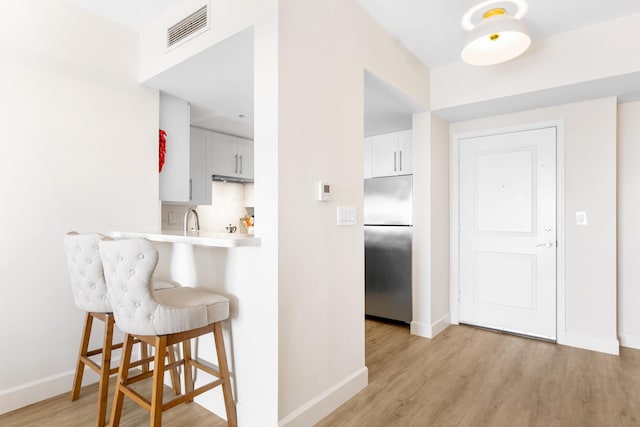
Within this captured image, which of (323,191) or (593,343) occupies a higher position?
(323,191)

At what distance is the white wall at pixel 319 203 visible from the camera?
5.82 ft

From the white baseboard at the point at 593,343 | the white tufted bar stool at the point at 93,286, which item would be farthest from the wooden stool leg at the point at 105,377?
the white baseboard at the point at 593,343

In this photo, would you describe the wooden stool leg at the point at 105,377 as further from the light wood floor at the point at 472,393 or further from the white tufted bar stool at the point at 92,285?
the light wood floor at the point at 472,393

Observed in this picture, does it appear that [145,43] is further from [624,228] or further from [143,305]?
[624,228]

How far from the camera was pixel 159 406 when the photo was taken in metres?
1.56

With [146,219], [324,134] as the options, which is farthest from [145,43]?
[324,134]

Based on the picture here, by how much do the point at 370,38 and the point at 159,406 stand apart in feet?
8.37

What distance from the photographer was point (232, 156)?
430cm

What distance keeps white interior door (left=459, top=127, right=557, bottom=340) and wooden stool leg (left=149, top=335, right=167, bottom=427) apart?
10.0 feet

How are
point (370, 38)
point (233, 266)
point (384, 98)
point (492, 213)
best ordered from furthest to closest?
point (492, 213) → point (384, 98) → point (370, 38) → point (233, 266)

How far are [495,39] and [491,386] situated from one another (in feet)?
7.71

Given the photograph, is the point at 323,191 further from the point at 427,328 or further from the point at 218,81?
the point at 427,328

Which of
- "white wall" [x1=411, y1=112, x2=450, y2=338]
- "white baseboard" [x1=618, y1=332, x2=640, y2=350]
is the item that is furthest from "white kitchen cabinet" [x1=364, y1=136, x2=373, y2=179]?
"white baseboard" [x1=618, y1=332, x2=640, y2=350]

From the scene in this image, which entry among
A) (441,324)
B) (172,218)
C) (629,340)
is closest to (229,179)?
(172,218)
